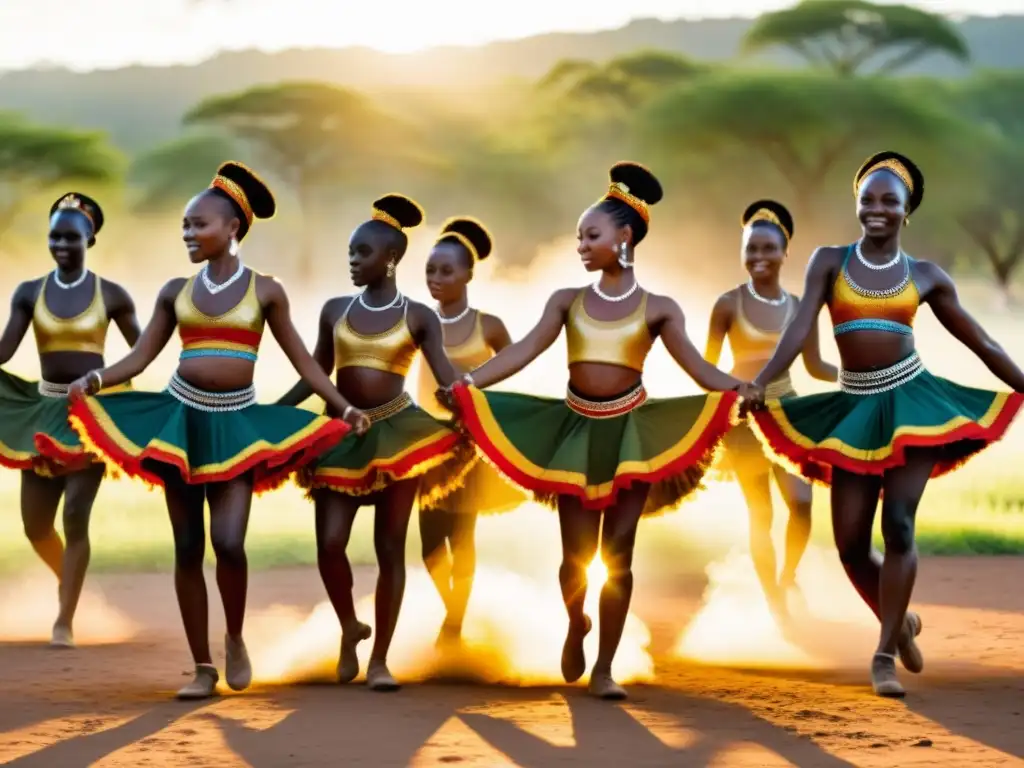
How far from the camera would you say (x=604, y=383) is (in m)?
8.01

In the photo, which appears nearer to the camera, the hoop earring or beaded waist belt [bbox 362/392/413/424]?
the hoop earring

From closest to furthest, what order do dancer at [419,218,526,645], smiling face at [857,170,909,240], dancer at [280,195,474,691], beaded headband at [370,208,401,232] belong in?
smiling face at [857,170,909,240], dancer at [280,195,474,691], beaded headband at [370,208,401,232], dancer at [419,218,526,645]

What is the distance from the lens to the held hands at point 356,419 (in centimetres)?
801

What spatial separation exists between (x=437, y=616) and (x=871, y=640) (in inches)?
101

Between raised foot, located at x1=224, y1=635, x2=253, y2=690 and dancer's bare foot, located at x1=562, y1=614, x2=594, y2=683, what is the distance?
56.7 inches

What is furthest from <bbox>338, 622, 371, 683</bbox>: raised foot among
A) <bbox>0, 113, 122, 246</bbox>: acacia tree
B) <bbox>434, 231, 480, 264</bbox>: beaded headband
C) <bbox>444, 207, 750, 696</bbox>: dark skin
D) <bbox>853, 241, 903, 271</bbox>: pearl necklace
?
<bbox>0, 113, 122, 246</bbox>: acacia tree

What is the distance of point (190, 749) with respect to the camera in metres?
6.59

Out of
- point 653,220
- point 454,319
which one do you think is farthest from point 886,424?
point 653,220

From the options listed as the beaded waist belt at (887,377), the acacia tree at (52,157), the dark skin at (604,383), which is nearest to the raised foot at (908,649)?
the beaded waist belt at (887,377)

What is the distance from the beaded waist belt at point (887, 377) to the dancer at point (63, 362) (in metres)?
4.21

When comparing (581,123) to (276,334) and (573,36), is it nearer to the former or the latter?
(573,36)

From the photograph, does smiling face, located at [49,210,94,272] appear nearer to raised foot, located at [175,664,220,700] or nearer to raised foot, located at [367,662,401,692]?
raised foot, located at [175,664,220,700]

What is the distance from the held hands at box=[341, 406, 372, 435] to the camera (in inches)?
315

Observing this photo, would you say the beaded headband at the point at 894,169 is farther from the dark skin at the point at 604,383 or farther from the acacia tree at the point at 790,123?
the acacia tree at the point at 790,123
